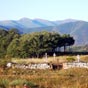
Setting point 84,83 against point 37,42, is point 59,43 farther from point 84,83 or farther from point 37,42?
point 84,83

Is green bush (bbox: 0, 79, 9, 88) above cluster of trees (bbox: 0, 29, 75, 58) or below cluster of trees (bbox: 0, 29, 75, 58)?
below

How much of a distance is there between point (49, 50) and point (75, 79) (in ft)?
128

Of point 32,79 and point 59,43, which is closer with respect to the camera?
point 32,79

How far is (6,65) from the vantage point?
32.1 m

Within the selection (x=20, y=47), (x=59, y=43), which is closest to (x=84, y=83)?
(x=20, y=47)

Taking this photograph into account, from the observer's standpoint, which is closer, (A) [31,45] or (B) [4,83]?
(B) [4,83]

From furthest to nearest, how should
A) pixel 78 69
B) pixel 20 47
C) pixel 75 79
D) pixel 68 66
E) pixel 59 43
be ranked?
pixel 59 43, pixel 20 47, pixel 68 66, pixel 78 69, pixel 75 79

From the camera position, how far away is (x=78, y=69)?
97.6 ft

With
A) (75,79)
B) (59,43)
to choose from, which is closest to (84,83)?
(75,79)

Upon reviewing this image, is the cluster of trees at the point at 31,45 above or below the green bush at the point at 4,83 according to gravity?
above

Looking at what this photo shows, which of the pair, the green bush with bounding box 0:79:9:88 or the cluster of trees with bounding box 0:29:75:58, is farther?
the cluster of trees with bounding box 0:29:75:58

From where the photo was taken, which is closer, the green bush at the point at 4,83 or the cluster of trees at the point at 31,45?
the green bush at the point at 4,83

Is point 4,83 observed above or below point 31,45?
below

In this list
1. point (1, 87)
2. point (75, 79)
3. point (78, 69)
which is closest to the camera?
point (1, 87)
